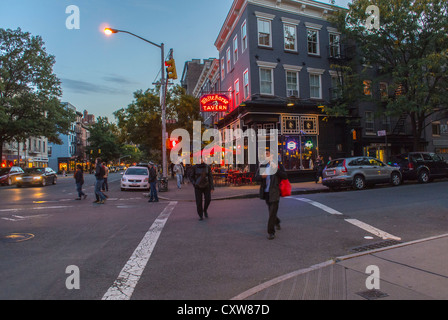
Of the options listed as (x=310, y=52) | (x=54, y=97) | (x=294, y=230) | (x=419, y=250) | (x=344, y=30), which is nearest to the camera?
(x=419, y=250)

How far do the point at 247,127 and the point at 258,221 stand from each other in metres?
13.9

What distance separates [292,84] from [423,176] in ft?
34.2

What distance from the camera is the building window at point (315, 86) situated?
22797mm

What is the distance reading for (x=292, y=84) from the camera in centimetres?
2222

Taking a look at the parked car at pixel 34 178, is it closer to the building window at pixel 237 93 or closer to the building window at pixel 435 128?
the building window at pixel 237 93

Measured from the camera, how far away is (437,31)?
1861 cm

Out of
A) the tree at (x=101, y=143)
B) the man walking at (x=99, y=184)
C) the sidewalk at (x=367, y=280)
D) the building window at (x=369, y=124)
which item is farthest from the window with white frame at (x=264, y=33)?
the tree at (x=101, y=143)

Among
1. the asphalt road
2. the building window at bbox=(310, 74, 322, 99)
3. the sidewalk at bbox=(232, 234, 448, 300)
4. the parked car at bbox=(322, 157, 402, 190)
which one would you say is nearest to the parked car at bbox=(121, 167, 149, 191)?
the asphalt road

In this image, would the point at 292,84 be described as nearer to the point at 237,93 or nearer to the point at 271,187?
the point at 237,93

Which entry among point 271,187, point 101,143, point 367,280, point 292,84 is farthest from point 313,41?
point 101,143

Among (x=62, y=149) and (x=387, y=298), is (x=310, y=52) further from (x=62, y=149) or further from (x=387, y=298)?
(x=62, y=149)
